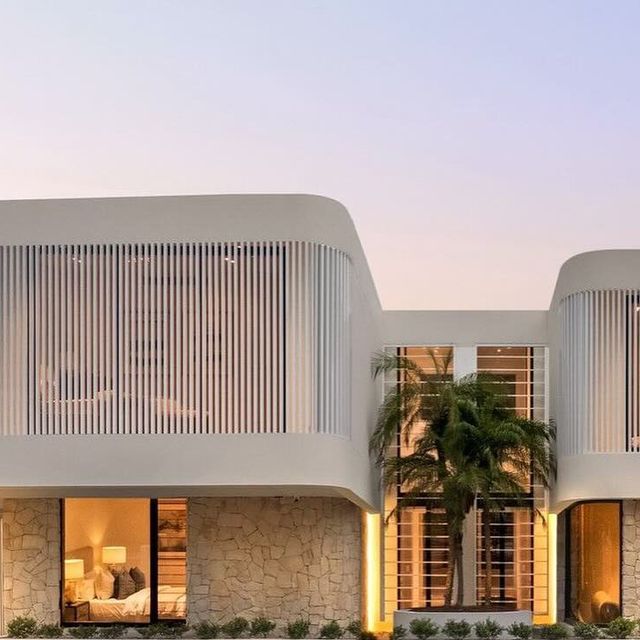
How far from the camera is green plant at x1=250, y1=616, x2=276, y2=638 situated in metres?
24.5

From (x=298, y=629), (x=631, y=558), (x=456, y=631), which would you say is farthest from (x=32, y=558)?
(x=631, y=558)

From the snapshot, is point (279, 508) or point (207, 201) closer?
point (207, 201)

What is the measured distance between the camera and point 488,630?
81.1 feet

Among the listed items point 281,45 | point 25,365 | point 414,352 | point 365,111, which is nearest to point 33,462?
point 25,365

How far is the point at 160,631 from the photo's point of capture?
24.6 meters

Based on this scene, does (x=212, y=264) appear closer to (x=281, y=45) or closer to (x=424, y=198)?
(x=281, y=45)

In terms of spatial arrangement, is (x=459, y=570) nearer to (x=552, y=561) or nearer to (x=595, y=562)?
(x=595, y=562)

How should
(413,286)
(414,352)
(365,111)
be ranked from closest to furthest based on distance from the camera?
(414,352) < (365,111) < (413,286)

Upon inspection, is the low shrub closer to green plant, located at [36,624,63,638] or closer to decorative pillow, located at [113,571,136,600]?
decorative pillow, located at [113,571,136,600]

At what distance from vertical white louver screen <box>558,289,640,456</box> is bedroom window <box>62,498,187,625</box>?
311 inches

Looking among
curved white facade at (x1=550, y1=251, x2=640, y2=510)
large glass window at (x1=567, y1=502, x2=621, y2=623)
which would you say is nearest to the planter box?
curved white facade at (x1=550, y1=251, x2=640, y2=510)

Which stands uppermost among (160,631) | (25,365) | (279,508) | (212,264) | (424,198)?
(424,198)

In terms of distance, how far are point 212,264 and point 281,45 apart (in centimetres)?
1464

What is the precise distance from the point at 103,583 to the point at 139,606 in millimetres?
800
